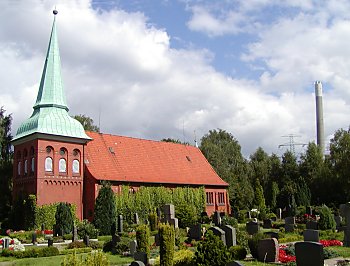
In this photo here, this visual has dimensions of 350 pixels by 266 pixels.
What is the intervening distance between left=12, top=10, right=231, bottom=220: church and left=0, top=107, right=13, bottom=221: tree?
5.73 m

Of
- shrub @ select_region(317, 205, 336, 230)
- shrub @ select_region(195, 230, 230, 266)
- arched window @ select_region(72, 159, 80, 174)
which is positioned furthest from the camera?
arched window @ select_region(72, 159, 80, 174)

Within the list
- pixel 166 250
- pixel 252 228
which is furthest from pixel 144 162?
pixel 166 250

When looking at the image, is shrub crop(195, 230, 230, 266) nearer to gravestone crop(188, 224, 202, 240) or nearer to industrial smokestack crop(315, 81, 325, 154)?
gravestone crop(188, 224, 202, 240)

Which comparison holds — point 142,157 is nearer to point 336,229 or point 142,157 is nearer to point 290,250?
point 336,229

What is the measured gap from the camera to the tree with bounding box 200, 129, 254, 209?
192ft

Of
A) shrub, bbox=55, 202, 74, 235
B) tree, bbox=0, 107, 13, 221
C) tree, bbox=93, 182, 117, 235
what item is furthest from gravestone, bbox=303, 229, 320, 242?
tree, bbox=0, 107, 13, 221

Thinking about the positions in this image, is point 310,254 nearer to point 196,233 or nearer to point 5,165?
point 196,233

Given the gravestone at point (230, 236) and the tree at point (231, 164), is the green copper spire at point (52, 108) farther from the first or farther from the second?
the tree at point (231, 164)

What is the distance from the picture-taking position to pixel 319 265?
12.4 metres

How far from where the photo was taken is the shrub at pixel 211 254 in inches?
531

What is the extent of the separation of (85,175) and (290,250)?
951 inches

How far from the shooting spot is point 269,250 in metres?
17.0

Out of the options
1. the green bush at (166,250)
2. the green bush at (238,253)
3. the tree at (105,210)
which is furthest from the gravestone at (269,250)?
the tree at (105,210)

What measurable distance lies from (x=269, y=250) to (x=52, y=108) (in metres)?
26.9
